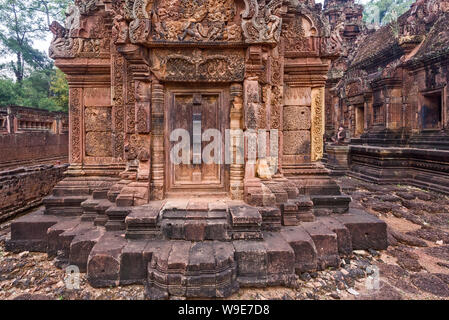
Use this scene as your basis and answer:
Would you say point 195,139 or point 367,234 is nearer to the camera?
point 367,234

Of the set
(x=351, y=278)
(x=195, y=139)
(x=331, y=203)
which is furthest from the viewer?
(x=331, y=203)

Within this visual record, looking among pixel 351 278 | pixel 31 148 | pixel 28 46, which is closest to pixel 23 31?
pixel 28 46

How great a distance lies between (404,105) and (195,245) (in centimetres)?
1316

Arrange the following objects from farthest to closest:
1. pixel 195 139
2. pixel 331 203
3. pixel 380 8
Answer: pixel 380 8 → pixel 331 203 → pixel 195 139

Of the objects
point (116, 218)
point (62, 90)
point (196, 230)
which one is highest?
point (62, 90)

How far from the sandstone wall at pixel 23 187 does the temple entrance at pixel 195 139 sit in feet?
13.5

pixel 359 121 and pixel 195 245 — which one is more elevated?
pixel 359 121

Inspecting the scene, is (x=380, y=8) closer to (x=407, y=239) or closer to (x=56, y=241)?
(x=407, y=239)

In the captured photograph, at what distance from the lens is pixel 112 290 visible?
304 centimetres

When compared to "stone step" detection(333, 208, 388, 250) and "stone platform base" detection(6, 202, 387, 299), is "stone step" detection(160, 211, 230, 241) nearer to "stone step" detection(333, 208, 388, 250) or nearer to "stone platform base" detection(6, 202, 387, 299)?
"stone platform base" detection(6, 202, 387, 299)

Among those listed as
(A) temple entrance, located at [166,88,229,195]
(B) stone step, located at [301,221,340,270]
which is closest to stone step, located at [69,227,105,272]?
(A) temple entrance, located at [166,88,229,195]

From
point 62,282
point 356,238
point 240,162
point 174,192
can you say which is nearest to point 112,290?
point 62,282

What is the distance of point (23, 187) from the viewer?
6168mm

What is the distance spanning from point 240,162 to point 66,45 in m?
3.80
